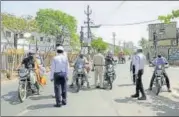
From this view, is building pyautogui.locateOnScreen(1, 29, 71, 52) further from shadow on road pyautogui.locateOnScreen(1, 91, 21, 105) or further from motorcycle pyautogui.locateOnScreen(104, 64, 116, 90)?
shadow on road pyautogui.locateOnScreen(1, 91, 21, 105)

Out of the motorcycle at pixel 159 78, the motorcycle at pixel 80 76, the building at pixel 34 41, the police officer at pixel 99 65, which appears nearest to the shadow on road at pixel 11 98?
the motorcycle at pixel 80 76

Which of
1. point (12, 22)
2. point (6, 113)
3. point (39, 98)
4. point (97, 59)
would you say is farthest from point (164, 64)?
point (12, 22)

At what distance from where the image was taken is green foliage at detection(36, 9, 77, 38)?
5631cm

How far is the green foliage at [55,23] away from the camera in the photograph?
56312 millimetres

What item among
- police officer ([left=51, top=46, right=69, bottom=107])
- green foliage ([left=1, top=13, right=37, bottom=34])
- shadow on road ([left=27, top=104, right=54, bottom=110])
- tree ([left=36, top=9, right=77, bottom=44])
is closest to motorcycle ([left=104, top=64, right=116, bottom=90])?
police officer ([left=51, top=46, right=69, bottom=107])

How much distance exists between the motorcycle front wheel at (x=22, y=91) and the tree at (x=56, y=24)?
43.3 meters

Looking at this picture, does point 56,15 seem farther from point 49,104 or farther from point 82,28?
point 49,104

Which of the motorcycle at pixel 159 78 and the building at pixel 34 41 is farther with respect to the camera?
the building at pixel 34 41

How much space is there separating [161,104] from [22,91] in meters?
4.52

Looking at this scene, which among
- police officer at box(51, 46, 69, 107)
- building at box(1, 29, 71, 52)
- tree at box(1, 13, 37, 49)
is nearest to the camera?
police officer at box(51, 46, 69, 107)

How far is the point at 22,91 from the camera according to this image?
1224cm

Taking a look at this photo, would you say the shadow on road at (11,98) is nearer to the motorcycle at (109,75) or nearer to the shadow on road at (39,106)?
the shadow on road at (39,106)

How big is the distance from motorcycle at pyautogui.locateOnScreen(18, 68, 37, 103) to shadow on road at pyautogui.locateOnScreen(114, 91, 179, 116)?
9.74ft

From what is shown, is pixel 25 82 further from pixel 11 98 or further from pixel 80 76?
pixel 80 76
